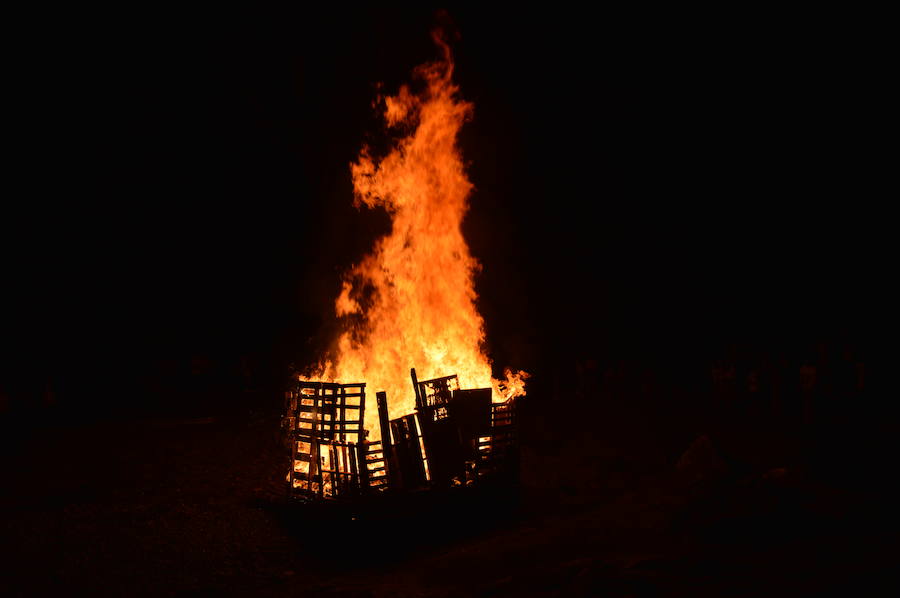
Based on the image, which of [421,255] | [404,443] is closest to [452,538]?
[404,443]

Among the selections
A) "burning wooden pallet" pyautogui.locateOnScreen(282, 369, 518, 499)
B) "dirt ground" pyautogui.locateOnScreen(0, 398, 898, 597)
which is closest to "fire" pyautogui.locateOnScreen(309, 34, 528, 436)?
"burning wooden pallet" pyautogui.locateOnScreen(282, 369, 518, 499)

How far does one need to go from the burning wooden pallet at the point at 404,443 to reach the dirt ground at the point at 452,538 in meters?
0.37

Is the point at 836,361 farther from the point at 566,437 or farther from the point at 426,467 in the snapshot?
the point at 426,467

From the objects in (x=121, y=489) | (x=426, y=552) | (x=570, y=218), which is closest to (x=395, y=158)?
(x=426, y=552)

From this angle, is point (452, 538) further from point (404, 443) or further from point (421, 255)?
point (421, 255)

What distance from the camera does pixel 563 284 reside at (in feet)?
86.1

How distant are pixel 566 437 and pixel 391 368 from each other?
15.6 ft

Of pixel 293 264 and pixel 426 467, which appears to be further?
pixel 293 264

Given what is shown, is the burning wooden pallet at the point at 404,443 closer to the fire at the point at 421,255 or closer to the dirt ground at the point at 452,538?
the dirt ground at the point at 452,538

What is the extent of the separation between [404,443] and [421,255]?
11.7ft

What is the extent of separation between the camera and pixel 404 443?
7.96m

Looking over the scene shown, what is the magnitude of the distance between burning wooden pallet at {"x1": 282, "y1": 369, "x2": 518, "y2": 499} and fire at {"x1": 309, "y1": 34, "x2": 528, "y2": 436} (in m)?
1.65

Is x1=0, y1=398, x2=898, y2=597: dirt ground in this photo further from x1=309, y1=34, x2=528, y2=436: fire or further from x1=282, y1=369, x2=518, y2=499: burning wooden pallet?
x1=309, y1=34, x2=528, y2=436: fire

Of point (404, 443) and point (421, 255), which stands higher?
point (421, 255)
